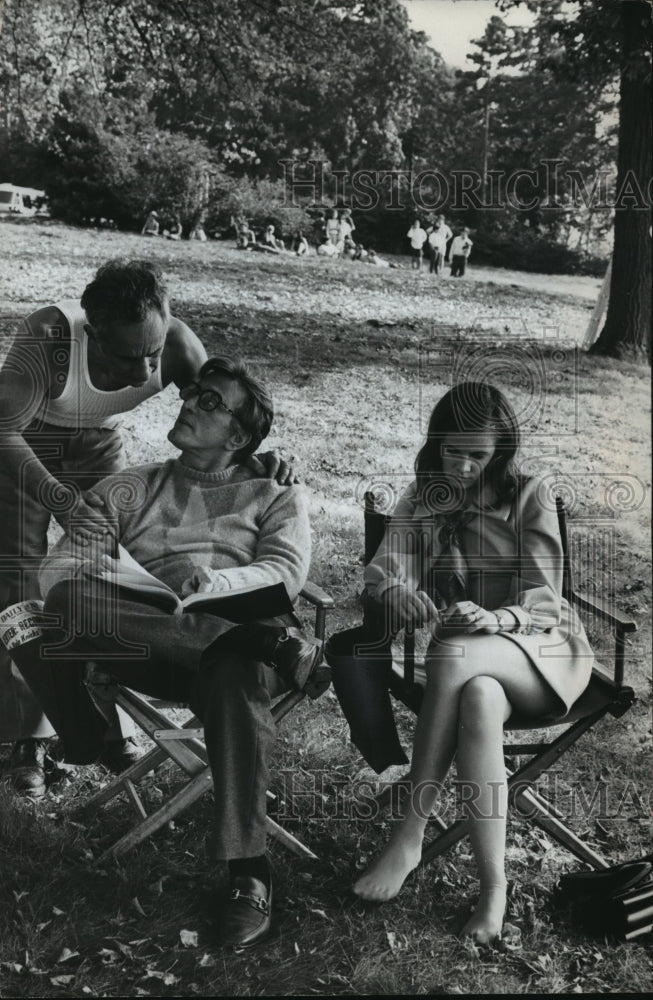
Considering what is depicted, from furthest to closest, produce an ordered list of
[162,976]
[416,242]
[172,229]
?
[416,242] → [172,229] → [162,976]

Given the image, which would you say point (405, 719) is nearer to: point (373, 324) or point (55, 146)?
point (373, 324)

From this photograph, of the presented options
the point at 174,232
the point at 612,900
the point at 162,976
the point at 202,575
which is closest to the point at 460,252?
the point at 174,232

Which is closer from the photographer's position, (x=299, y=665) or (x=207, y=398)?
(x=299, y=665)

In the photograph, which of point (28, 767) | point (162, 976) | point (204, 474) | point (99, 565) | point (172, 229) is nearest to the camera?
point (162, 976)

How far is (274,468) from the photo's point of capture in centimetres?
306

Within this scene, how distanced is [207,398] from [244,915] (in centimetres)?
152

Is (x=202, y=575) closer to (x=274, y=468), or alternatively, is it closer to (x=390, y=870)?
(x=274, y=468)

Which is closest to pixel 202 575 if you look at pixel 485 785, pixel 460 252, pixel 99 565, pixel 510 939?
pixel 99 565

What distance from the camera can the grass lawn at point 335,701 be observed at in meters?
2.79

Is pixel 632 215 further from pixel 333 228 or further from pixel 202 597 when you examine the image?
pixel 202 597

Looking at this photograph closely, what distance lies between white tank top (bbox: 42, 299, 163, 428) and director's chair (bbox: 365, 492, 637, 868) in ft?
3.00

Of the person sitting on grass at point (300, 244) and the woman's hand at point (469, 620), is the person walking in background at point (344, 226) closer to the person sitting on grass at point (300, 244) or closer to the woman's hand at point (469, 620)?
the person sitting on grass at point (300, 244)

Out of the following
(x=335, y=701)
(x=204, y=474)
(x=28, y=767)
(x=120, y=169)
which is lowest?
(x=28, y=767)

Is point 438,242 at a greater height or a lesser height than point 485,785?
greater
